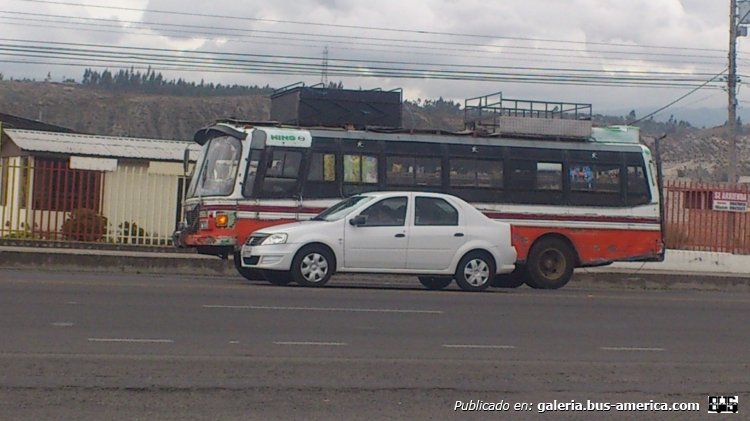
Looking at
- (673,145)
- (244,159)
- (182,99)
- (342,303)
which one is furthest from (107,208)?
(673,145)

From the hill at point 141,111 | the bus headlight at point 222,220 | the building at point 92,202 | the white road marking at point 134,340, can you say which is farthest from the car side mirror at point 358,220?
the hill at point 141,111

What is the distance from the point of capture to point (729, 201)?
89.7ft

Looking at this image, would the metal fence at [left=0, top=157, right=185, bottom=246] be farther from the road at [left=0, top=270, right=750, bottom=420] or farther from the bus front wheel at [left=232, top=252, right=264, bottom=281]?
the road at [left=0, top=270, right=750, bottom=420]

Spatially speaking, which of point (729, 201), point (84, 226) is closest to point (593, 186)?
point (729, 201)

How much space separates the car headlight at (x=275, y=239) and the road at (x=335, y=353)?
30.8 inches

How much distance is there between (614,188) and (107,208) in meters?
12.2

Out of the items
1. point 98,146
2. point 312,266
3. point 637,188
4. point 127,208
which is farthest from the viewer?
point 98,146

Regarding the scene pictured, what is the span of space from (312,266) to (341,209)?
3.84ft

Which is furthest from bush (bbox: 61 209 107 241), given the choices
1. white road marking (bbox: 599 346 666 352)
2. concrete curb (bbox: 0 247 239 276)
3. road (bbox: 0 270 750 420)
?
white road marking (bbox: 599 346 666 352)

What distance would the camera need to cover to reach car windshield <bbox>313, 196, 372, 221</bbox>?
18.2m

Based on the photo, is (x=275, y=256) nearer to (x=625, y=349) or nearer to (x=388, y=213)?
(x=388, y=213)

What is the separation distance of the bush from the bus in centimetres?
589

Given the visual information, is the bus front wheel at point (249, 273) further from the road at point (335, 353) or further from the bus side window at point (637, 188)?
the bus side window at point (637, 188)

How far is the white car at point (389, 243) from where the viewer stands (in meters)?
17.7
